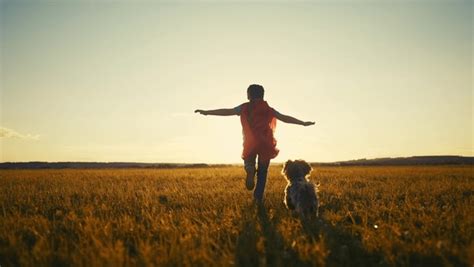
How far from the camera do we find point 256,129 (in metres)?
8.64

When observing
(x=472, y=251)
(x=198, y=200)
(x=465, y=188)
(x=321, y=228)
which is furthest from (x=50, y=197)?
(x=465, y=188)

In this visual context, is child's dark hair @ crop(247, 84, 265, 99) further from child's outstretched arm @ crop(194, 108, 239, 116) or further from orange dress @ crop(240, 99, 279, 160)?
child's outstretched arm @ crop(194, 108, 239, 116)

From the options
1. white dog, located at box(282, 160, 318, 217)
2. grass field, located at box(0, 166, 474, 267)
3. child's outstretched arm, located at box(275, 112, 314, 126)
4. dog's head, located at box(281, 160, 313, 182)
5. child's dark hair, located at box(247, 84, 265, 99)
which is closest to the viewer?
grass field, located at box(0, 166, 474, 267)

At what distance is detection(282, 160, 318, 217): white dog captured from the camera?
7410 millimetres

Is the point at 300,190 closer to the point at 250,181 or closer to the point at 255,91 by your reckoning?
the point at 250,181

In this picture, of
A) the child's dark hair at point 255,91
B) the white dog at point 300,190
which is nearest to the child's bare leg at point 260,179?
the white dog at point 300,190

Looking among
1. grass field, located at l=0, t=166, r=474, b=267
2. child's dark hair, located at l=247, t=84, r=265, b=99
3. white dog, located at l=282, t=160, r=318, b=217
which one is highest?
child's dark hair, located at l=247, t=84, r=265, b=99

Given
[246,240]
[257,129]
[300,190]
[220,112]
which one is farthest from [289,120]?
[246,240]

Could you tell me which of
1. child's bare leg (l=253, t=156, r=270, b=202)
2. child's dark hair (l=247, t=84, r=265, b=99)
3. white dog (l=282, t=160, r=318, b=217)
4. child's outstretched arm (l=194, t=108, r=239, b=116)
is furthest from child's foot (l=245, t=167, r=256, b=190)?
child's dark hair (l=247, t=84, r=265, b=99)

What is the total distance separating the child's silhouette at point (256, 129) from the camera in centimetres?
864

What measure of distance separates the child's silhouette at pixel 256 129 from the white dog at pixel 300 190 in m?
0.53

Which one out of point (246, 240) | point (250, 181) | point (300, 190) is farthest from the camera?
point (250, 181)

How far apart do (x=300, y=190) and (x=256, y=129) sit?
172 centimetres

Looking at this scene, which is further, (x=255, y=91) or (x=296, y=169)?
(x=255, y=91)
